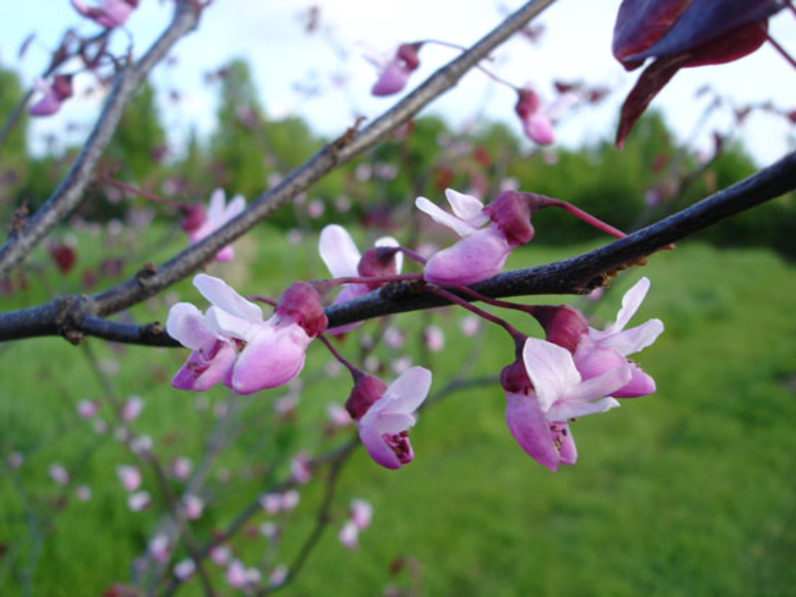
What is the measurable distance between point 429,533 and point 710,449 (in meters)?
2.46

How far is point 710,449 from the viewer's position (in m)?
4.73

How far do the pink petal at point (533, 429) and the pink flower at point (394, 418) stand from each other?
80 millimetres

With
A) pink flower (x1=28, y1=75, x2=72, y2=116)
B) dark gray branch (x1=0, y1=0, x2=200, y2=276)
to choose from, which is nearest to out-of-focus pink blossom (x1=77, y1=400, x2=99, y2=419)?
pink flower (x1=28, y1=75, x2=72, y2=116)

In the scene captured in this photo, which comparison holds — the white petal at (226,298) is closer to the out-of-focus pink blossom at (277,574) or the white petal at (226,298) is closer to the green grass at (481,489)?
the green grass at (481,489)

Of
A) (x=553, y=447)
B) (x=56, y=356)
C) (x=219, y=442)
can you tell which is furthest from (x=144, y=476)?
(x=553, y=447)

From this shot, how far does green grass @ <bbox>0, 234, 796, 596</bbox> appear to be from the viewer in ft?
11.1

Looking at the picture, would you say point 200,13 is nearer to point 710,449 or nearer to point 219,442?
point 219,442

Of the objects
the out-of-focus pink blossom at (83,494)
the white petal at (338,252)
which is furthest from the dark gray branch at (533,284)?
the out-of-focus pink blossom at (83,494)

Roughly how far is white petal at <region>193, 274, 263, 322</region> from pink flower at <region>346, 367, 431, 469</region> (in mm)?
133

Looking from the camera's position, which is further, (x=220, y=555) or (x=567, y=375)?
(x=220, y=555)

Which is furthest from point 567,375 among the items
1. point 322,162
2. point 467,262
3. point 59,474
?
point 59,474

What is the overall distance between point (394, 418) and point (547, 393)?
138 millimetres

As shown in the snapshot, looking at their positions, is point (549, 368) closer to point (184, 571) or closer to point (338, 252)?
point (338, 252)

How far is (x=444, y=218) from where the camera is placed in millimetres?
545
